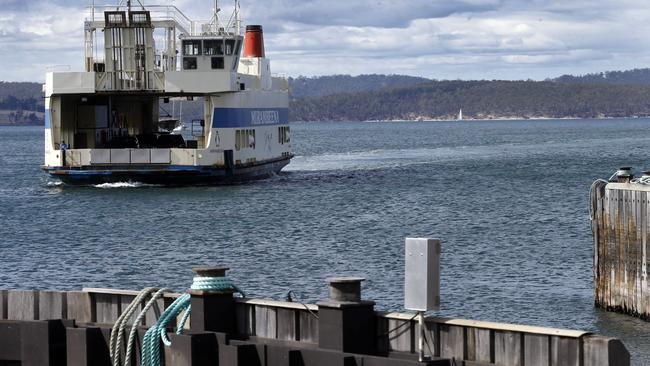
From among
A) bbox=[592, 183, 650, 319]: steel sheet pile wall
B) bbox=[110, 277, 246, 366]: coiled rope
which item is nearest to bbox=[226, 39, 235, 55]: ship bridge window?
bbox=[592, 183, 650, 319]: steel sheet pile wall

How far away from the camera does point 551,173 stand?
67.8 meters

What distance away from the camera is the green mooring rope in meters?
13.7

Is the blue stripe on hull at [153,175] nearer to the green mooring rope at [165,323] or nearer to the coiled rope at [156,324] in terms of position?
the coiled rope at [156,324]

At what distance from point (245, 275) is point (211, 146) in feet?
69.3

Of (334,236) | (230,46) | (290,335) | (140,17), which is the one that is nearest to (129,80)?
(140,17)

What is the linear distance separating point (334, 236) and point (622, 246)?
17.8 metres

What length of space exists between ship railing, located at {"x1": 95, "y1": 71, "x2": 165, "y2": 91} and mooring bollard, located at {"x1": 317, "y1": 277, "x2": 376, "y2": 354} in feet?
123

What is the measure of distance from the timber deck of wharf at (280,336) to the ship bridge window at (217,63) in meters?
Result: 37.3

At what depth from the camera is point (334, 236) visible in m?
38.0

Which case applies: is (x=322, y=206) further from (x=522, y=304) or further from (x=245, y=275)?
(x=522, y=304)

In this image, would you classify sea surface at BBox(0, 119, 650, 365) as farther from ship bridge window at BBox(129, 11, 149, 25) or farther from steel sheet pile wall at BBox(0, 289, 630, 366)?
steel sheet pile wall at BBox(0, 289, 630, 366)

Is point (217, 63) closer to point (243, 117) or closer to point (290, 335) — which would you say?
point (243, 117)

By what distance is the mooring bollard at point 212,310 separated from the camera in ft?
45.0

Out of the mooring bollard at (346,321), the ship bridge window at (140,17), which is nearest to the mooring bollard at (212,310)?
the mooring bollard at (346,321)
